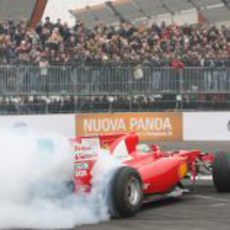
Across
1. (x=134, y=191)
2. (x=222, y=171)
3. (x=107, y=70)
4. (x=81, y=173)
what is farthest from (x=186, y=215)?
(x=107, y=70)

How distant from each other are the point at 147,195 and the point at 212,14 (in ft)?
85.6

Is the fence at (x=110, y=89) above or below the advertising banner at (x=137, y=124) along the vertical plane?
above

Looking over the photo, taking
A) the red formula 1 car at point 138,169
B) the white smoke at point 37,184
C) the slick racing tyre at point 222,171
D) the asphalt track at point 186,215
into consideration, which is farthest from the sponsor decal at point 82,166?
the slick racing tyre at point 222,171

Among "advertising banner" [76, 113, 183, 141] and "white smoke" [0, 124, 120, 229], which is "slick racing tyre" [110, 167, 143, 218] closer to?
"white smoke" [0, 124, 120, 229]

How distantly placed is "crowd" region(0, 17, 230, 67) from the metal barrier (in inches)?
10.2

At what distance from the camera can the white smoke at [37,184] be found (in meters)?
7.15

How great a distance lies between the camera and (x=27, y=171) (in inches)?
285

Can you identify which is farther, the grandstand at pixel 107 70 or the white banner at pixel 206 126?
the white banner at pixel 206 126

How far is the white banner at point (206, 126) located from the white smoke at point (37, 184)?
46.3 ft

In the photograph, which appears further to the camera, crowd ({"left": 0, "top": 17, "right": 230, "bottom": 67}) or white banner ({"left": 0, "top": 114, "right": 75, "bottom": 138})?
crowd ({"left": 0, "top": 17, "right": 230, "bottom": 67})

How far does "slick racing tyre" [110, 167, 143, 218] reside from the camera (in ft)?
26.4

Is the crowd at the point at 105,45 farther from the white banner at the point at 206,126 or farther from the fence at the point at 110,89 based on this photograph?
the white banner at the point at 206,126

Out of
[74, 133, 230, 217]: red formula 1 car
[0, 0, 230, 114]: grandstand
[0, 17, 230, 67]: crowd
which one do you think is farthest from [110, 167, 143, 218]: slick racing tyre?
[0, 17, 230, 67]: crowd

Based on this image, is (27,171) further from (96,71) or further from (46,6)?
(46,6)
